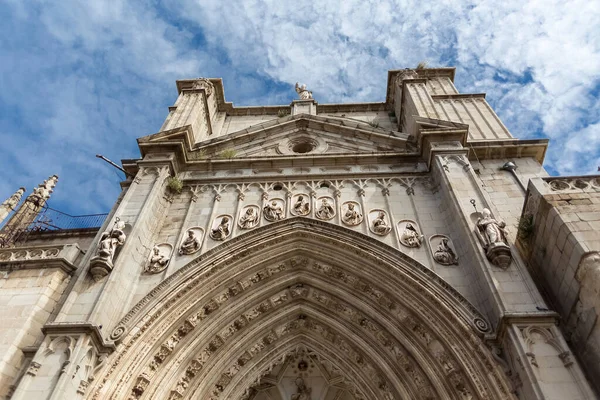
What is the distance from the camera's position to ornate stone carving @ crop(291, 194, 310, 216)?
12.0 meters

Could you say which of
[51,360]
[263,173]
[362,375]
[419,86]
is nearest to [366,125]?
[419,86]

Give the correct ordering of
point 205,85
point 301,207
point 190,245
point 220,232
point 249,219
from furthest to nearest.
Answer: point 205,85 → point 301,207 → point 249,219 → point 220,232 → point 190,245

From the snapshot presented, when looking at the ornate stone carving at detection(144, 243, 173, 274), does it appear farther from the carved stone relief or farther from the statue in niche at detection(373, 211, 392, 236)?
the statue in niche at detection(373, 211, 392, 236)

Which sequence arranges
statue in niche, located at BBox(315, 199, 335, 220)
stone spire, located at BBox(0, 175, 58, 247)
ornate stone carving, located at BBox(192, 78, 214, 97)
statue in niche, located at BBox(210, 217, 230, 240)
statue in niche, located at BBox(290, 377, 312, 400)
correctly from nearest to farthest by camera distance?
1. statue in niche, located at BBox(290, 377, 312, 400)
2. statue in niche, located at BBox(210, 217, 230, 240)
3. statue in niche, located at BBox(315, 199, 335, 220)
4. stone spire, located at BBox(0, 175, 58, 247)
5. ornate stone carving, located at BBox(192, 78, 214, 97)

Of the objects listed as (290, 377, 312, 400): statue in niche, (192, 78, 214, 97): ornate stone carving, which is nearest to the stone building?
(290, 377, 312, 400): statue in niche

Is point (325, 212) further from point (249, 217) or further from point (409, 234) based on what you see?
point (409, 234)

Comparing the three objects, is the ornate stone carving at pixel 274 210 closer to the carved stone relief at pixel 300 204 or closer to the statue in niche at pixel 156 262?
the carved stone relief at pixel 300 204

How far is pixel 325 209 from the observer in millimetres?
11984

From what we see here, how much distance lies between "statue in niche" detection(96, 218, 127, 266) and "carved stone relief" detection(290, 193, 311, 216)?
4.20m

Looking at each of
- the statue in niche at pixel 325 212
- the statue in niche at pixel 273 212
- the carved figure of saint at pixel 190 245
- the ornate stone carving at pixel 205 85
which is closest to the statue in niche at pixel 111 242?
the carved figure of saint at pixel 190 245

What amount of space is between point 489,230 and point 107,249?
26.8ft

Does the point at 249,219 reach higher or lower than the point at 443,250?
higher

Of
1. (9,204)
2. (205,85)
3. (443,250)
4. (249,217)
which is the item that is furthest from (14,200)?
(443,250)

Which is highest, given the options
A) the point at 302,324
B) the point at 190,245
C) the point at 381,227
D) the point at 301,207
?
the point at 301,207
